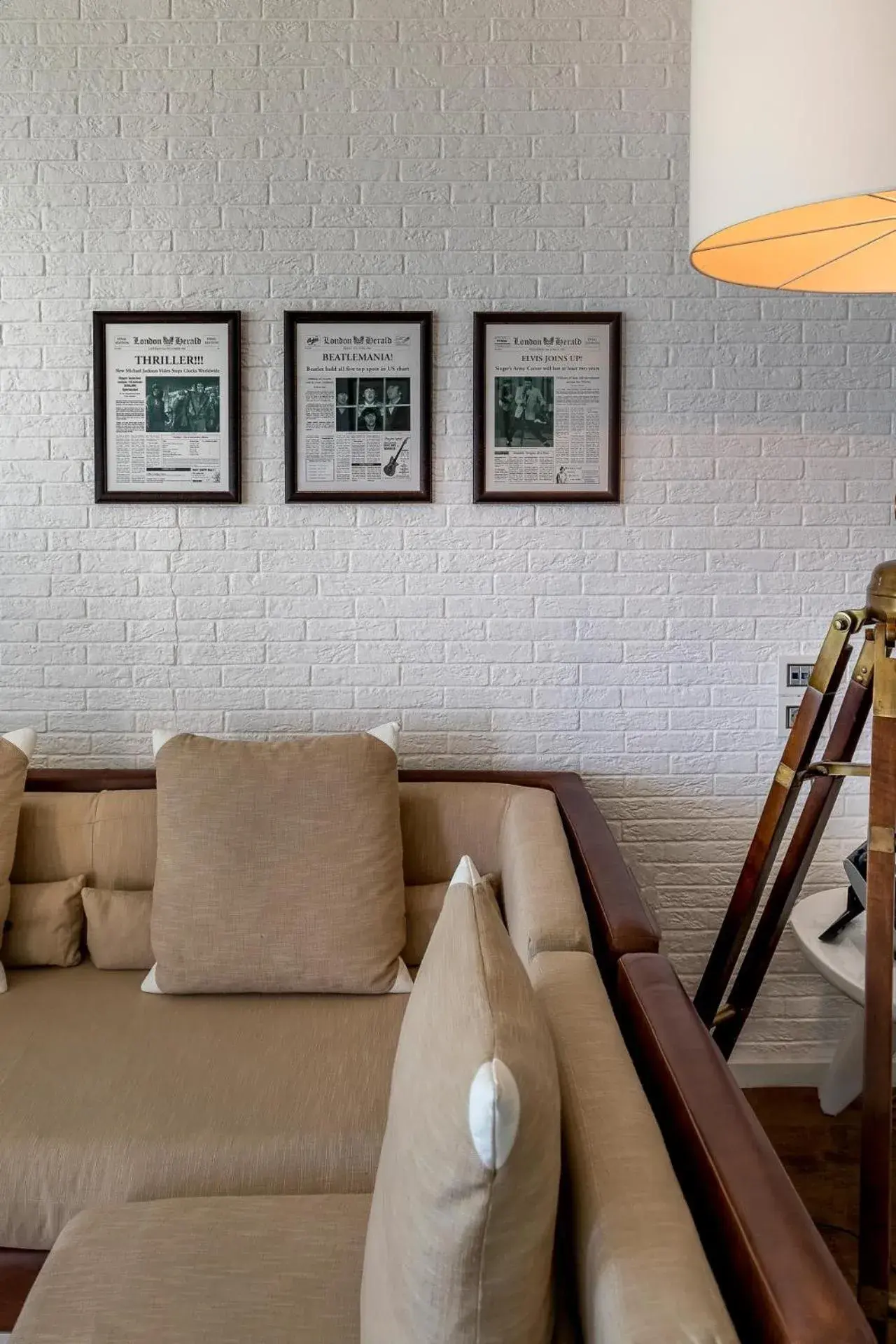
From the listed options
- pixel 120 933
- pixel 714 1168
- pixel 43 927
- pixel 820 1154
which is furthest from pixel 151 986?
pixel 820 1154

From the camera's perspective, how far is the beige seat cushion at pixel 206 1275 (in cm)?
116

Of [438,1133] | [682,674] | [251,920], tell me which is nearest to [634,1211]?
[438,1133]

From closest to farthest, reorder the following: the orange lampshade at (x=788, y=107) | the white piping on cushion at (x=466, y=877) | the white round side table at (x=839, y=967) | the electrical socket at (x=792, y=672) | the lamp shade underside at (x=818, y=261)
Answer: the orange lampshade at (x=788, y=107)
the white piping on cushion at (x=466, y=877)
the lamp shade underside at (x=818, y=261)
the white round side table at (x=839, y=967)
the electrical socket at (x=792, y=672)

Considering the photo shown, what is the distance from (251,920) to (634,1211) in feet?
4.02

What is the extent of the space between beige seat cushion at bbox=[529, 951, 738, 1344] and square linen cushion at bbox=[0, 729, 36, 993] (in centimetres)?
133

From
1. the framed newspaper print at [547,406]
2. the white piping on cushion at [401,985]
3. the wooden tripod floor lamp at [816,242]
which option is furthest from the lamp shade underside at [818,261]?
the white piping on cushion at [401,985]

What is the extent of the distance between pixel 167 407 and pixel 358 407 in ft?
1.47

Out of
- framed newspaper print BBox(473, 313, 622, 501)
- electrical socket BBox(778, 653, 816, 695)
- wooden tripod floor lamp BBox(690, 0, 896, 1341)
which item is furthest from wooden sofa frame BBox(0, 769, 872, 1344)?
framed newspaper print BBox(473, 313, 622, 501)

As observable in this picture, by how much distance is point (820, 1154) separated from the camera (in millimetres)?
2268

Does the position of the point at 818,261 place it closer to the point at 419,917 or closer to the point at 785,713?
the point at 785,713

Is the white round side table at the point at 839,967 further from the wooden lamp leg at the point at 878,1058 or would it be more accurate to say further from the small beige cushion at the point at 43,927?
the small beige cushion at the point at 43,927

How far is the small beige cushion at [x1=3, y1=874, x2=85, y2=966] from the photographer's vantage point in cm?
216

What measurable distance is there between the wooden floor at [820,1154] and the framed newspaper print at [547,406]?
4.90 feet

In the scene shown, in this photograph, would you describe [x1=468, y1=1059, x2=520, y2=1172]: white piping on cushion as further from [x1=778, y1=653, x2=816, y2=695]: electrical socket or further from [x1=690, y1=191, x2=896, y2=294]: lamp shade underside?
[x1=778, y1=653, x2=816, y2=695]: electrical socket
